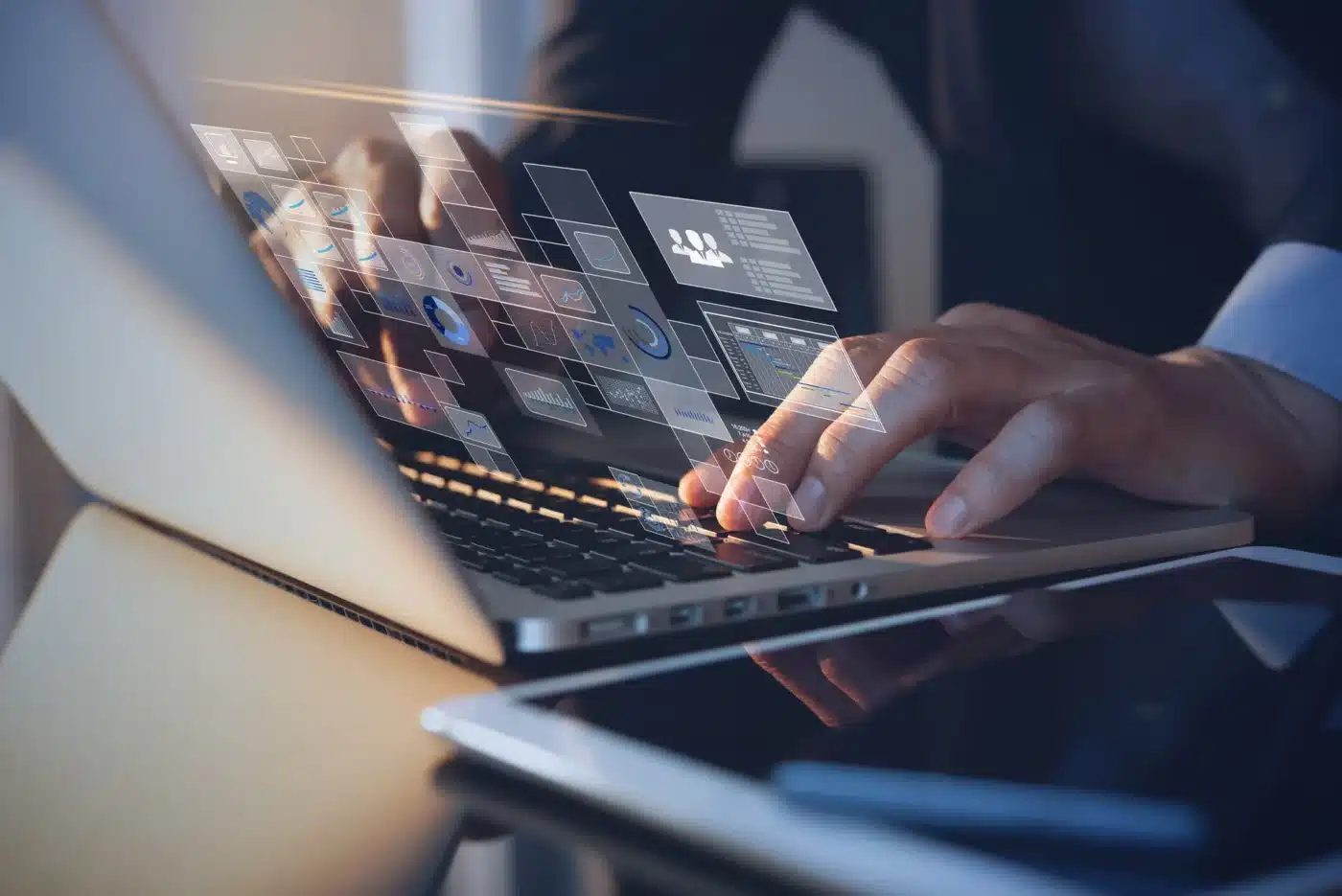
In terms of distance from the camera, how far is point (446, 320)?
2.69 ft

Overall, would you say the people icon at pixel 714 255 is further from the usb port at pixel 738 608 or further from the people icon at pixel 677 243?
the usb port at pixel 738 608

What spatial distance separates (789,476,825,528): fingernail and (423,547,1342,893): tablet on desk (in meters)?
0.15

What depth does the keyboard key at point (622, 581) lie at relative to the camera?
1.43 feet

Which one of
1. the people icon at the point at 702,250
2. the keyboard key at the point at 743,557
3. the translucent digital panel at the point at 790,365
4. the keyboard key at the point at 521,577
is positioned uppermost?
the people icon at the point at 702,250

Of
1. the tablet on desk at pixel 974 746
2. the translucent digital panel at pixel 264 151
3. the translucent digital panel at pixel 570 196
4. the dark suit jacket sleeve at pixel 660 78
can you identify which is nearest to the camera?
the tablet on desk at pixel 974 746

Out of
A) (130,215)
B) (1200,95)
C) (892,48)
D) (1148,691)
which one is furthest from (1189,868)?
(892,48)

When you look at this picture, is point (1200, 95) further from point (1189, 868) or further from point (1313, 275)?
point (1189, 868)

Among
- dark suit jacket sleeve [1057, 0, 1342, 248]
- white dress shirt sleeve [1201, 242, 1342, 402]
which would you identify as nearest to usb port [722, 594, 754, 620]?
white dress shirt sleeve [1201, 242, 1342, 402]

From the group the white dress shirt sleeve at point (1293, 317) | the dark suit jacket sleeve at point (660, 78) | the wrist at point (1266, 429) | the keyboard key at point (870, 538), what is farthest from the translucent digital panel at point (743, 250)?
the dark suit jacket sleeve at point (660, 78)

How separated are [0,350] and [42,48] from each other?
0.26m

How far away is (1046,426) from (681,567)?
0.25m

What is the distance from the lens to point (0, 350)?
623 millimetres

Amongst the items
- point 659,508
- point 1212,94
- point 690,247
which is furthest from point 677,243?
point 1212,94

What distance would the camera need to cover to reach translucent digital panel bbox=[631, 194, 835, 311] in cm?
52
